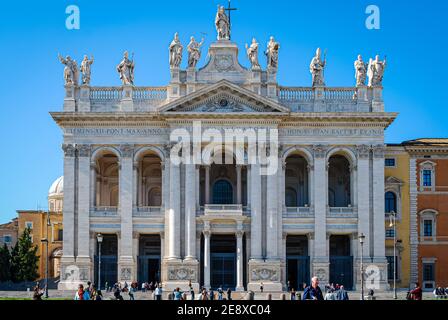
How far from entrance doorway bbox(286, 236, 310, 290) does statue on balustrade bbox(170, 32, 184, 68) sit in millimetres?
16640

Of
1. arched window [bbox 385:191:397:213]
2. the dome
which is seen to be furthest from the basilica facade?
the dome

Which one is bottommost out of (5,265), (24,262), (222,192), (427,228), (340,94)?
(5,265)

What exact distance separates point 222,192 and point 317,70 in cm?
1249

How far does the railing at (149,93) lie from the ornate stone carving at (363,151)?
51.5ft

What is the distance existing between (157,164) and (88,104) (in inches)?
314

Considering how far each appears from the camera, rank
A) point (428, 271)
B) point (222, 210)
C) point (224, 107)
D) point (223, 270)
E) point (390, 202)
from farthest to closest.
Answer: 1. point (390, 202)
2. point (428, 271)
3. point (223, 270)
4. point (224, 107)
5. point (222, 210)

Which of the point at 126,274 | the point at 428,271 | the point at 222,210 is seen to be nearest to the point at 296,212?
the point at 222,210

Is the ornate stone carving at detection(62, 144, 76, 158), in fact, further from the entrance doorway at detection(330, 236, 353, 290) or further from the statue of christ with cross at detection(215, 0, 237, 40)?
the entrance doorway at detection(330, 236, 353, 290)

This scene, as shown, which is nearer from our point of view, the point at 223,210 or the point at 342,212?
the point at 223,210

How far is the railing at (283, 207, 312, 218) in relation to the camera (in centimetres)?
6091

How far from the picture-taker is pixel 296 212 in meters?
61.1

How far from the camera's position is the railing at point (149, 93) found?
61.9 m

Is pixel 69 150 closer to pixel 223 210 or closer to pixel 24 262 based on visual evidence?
pixel 223 210
